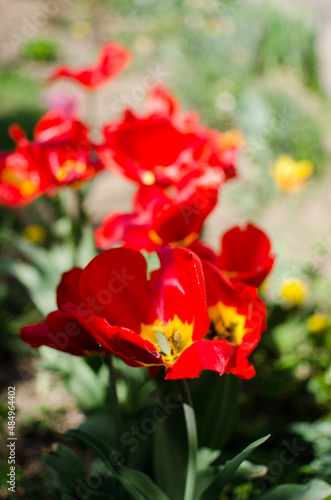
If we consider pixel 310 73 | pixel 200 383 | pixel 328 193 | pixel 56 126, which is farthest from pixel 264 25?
pixel 200 383

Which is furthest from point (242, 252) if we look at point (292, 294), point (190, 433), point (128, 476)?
point (292, 294)

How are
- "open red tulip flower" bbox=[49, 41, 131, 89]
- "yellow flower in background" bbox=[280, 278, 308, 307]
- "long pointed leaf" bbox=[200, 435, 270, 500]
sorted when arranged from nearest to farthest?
1. "long pointed leaf" bbox=[200, 435, 270, 500]
2. "open red tulip flower" bbox=[49, 41, 131, 89]
3. "yellow flower in background" bbox=[280, 278, 308, 307]

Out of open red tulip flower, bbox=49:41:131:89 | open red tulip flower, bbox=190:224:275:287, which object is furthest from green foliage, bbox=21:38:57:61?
open red tulip flower, bbox=190:224:275:287

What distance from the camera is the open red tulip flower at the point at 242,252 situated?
2.88 feet

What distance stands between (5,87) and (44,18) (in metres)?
1.53

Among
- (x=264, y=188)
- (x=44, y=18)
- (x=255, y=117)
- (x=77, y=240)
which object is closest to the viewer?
(x=77, y=240)

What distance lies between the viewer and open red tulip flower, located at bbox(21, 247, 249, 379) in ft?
2.26

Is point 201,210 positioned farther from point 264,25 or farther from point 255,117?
point 264,25

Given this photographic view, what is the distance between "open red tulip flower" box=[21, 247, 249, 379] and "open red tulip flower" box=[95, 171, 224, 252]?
15 centimetres

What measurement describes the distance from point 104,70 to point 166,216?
59cm

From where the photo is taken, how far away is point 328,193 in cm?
294

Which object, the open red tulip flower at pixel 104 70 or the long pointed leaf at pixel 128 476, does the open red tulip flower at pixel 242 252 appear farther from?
→ the open red tulip flower at pixel 104 70

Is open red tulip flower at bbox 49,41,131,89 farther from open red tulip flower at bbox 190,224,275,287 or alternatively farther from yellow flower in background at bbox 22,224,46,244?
yellow flower in background at bbox 22,224,46,244

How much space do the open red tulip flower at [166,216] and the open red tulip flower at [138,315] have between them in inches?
5.9
